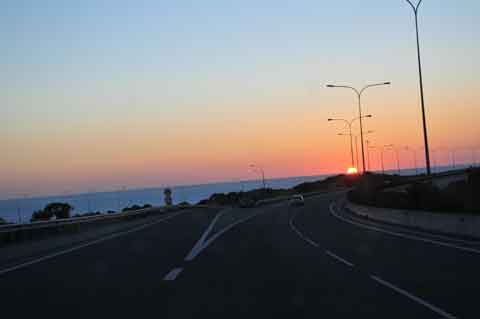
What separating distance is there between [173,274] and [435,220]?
48.3 ft

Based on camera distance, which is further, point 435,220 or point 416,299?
point 435,220

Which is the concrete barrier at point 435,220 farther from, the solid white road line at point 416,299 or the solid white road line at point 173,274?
the solid white road line at point 173,274

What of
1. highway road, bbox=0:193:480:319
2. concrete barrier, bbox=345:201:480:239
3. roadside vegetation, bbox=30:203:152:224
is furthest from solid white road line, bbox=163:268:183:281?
roadside vegetation, bbox=30:203:152:224

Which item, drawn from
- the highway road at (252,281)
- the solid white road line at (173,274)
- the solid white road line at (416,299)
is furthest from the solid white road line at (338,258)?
the solid white road line at (173,274)

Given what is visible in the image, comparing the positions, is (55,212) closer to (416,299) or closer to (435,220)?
(435,220)

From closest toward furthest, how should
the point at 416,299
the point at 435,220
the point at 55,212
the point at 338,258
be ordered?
the point at 416,299
the point at 338,258
the point at 435,220
the point at 55,212

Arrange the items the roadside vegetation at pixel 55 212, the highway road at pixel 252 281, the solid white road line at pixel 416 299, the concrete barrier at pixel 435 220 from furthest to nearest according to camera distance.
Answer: the roadside vegetation at pixel 55 212, the concrete barrier at pixel 435 220, the highway road at pixel 252 281, the solid white road line at pixel 416 299

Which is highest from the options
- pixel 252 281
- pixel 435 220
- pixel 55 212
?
pixel 55 212

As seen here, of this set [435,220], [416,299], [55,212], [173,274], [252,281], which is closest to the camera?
[416,299]

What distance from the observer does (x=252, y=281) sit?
14.1 m

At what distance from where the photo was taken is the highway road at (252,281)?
10648 mm

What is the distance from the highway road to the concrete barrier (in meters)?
1.02

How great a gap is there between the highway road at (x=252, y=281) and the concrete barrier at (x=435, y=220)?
1025mm

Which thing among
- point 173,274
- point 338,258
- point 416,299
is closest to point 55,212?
point 338,258
